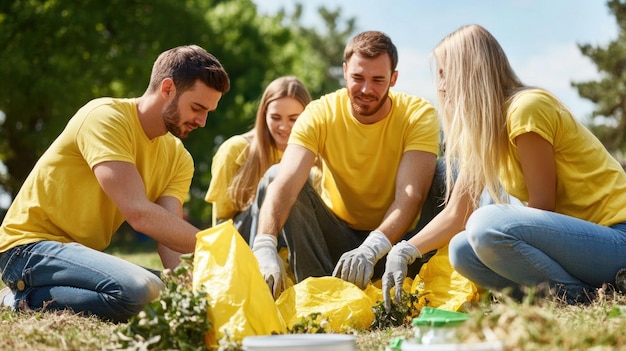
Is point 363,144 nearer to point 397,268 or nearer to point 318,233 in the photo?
point 318,233

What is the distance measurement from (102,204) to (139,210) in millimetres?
405

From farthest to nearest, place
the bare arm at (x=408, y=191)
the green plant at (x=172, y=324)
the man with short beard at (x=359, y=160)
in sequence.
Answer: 1. the man with short beard at (x=359, y=160)
2. the bare arm at (x=408, y=191)
3. the green plant at (x=172, y=324)

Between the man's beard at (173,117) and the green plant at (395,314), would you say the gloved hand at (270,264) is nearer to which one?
the green plant at (395,314)

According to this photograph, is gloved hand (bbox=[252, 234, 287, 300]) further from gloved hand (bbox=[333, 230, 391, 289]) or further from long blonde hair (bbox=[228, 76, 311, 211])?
long blonde hair (bbox=[228, 76, 311, 211])

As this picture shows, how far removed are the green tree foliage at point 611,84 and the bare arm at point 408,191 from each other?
1476 centimetres

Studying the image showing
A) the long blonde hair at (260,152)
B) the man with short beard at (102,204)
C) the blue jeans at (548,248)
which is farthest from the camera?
the long blonde hair at (260,152)

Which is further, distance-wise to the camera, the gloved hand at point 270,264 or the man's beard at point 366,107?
the man's beard at point 366,107

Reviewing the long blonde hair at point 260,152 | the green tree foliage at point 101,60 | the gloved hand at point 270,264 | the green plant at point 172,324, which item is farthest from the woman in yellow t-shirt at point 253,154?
the green tree foliage at point 101,60

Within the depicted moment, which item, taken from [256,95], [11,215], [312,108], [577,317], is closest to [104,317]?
[11,215]

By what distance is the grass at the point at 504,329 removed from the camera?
6.62ft

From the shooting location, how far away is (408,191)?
4148 millimetres

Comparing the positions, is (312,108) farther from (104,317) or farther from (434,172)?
(104,317)

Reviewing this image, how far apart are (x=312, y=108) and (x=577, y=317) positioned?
210 cm

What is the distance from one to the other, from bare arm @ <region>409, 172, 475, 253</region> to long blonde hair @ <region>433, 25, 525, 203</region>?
0.27m
